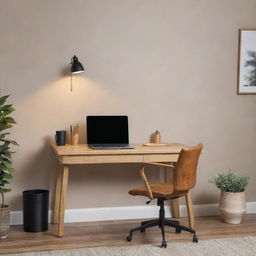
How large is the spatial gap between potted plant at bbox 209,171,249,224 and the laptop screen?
1.02 meters

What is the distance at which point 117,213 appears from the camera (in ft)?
15.7

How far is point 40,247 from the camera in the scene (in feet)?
12.6

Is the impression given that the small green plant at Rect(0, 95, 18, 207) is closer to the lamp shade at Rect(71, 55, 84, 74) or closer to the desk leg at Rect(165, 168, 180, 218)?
the lamp shade at Rect(71, 55, 84, 74)

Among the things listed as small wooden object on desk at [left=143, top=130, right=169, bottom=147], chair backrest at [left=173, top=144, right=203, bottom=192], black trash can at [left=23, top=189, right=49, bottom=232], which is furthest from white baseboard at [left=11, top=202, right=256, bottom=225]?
chair backrest at [left=173, top=144, right=203, bottom=192]

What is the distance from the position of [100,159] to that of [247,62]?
1942 mm

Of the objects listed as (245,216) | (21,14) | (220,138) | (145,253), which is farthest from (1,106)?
(245,216)

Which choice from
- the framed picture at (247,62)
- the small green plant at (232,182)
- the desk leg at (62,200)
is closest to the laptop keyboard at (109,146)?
the desk leg at (62,200)

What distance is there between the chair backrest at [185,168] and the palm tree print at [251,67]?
144 centimetres

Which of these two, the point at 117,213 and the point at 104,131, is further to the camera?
the point at 117,213

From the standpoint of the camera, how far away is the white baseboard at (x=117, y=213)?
466 cm

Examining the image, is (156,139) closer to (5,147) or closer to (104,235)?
(104,235)

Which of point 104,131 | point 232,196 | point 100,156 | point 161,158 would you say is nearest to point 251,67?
point 232,196

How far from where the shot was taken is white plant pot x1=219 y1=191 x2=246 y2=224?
15.1 feet

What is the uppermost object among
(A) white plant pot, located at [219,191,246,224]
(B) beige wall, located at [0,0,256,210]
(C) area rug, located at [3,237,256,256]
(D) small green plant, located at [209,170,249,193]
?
(B) beige wall, located at [0,0,256,210]
